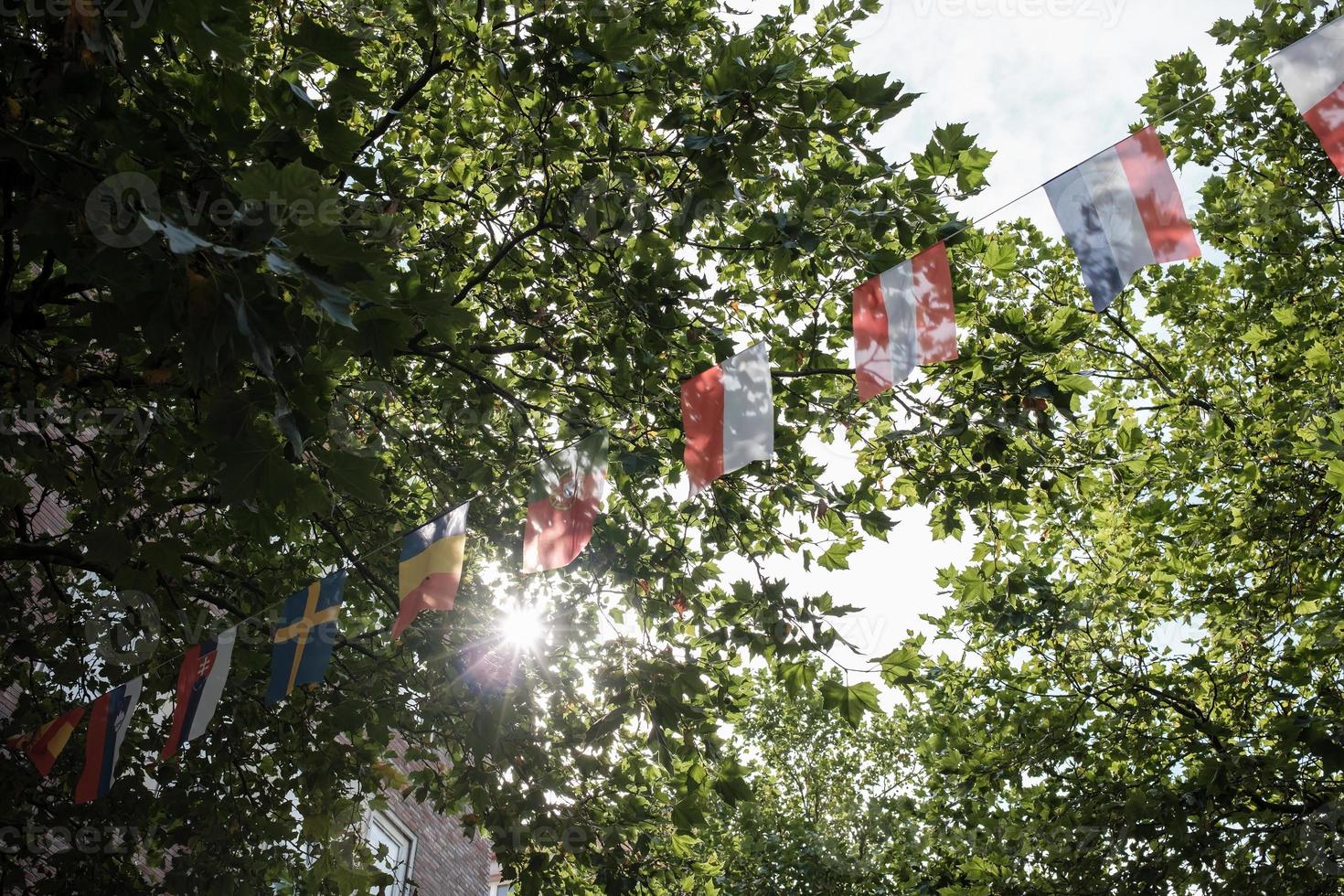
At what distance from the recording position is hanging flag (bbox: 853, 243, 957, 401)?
4152mm

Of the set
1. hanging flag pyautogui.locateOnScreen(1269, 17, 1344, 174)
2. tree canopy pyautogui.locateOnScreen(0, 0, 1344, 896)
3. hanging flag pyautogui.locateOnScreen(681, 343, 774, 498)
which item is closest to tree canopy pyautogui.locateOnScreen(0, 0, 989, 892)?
tree canopy pyautogui.locateOnScreen(0, 0, 1344, 896)

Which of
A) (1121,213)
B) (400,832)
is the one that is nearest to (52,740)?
(1121,213)

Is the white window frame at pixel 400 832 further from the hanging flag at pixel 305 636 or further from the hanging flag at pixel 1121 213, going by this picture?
the hanging flag at pixel 1121 213

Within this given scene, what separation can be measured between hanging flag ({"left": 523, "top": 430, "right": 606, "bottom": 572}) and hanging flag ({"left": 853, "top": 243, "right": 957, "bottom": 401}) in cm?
131

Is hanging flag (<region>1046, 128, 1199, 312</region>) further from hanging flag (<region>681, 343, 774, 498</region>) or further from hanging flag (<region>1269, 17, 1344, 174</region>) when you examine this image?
hanging flag (<region>681, 343, 774, 498</region>)

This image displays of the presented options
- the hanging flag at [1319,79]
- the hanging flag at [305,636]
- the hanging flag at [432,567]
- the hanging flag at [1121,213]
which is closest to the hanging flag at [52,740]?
the hanging flag at [305,636]

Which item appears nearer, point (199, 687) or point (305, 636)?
point (305, 636)

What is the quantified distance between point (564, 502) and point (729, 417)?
0.93m

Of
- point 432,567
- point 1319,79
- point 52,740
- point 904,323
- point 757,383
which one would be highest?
point 1319,79

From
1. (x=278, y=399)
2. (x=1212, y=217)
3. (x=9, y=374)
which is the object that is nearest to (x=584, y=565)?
(x=9, y=374)

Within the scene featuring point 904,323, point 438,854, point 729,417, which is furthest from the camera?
point 438,854

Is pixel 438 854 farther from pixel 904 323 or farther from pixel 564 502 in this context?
pixel 904 323

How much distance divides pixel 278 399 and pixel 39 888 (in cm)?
477

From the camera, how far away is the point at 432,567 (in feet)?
14.4
